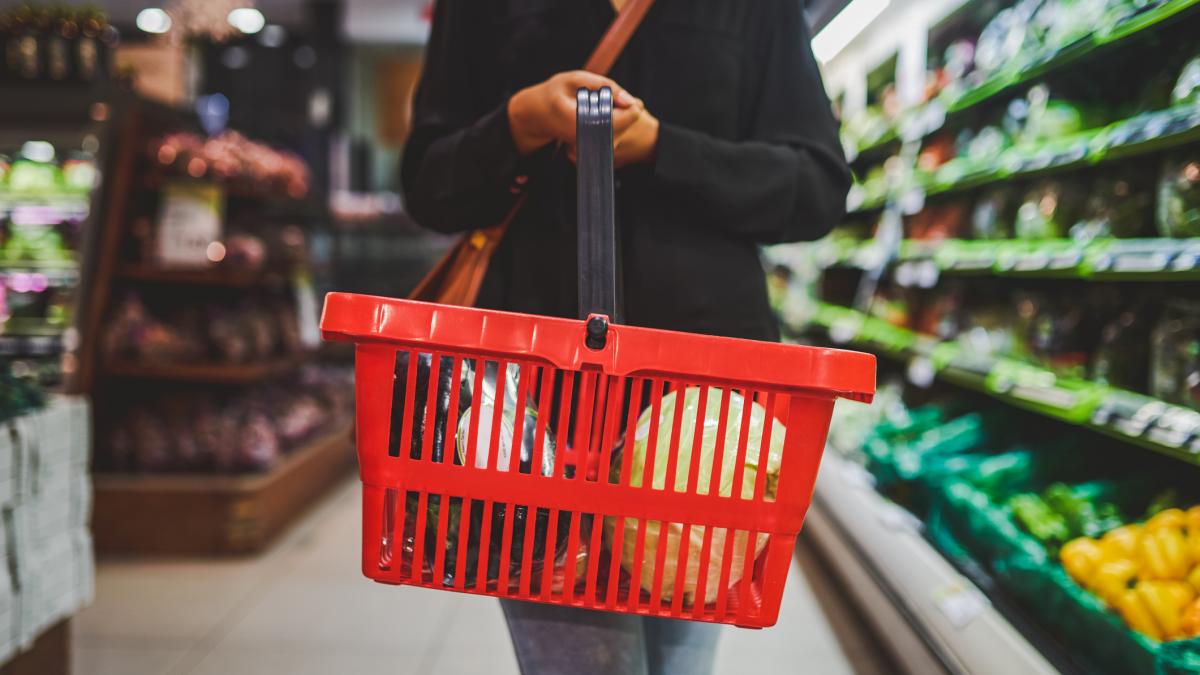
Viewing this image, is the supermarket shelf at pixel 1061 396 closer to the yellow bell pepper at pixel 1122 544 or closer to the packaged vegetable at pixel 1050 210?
the yellow bell pepper at pixel 1122 544

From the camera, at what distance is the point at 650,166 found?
983 millimetres

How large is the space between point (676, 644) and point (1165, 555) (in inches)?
44.8

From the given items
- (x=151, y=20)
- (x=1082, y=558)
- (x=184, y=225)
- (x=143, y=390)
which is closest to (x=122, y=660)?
(x=143, y=390)

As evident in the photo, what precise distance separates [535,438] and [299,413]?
3.31 meters

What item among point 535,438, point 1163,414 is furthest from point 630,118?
point 1163,414

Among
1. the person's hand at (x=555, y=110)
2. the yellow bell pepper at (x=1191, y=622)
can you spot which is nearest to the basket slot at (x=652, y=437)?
the person's hand at (x=555, y=110)

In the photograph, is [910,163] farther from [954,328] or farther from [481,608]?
[481,608]

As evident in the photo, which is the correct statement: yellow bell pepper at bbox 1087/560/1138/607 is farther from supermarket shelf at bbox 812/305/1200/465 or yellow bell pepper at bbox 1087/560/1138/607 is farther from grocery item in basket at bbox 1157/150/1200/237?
grocery item in basket at bbox 1157/150/1200/237

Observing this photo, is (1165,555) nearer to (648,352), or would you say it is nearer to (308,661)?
(648,352)

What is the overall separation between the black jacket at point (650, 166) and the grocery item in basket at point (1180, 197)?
117 centimetres

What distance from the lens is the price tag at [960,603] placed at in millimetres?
1935

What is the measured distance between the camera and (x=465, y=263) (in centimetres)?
103

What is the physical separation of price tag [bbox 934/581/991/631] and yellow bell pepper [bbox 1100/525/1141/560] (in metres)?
0.29

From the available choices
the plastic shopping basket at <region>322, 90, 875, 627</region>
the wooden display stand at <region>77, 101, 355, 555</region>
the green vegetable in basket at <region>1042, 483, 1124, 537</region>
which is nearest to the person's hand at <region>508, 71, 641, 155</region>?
the plastic shopping basket at <region>322, 90, 875, 627</region>
